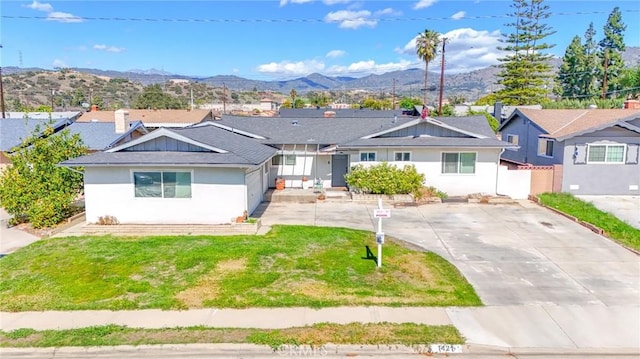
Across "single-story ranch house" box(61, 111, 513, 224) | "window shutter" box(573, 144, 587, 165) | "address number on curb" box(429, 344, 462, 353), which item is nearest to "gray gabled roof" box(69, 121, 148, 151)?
"single-story ranch house" box(61, 111, 513, 224)

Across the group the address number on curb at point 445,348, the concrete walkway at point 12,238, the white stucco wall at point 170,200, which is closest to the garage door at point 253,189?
the white stucco wall at point 170,200

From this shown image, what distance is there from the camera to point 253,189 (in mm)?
18359

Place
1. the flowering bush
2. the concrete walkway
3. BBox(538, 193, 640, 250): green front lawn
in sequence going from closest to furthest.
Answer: the concrete walkway
BBox(538, 193, 640, 250): green front lawn
the flowering bush

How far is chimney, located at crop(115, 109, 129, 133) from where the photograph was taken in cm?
2548

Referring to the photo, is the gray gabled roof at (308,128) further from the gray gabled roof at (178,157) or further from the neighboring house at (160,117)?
the neighboring house at (160,117)

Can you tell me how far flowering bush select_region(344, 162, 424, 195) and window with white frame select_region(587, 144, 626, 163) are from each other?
27.8 ft

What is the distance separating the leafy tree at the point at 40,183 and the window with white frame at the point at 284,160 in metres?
9.63

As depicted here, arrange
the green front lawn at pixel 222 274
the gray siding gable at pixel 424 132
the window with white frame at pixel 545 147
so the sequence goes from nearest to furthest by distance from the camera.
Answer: the green front lawn at pixel 222 274 < the gray siding gable at pixel 424 132 < the window with white frame at pixel 545 147

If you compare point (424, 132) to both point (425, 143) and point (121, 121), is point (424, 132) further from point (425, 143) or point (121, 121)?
point (121, 121)

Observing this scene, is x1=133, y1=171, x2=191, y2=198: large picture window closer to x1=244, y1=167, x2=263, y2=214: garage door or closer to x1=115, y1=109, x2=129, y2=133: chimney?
x1=244, y1=167, x2=263, y2=214: garage door

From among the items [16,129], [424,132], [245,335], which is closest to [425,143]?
[424,132]

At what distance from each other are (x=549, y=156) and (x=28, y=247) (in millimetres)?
23705

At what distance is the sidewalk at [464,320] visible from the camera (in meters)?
8.13

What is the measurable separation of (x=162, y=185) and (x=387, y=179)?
10353 millimetres
